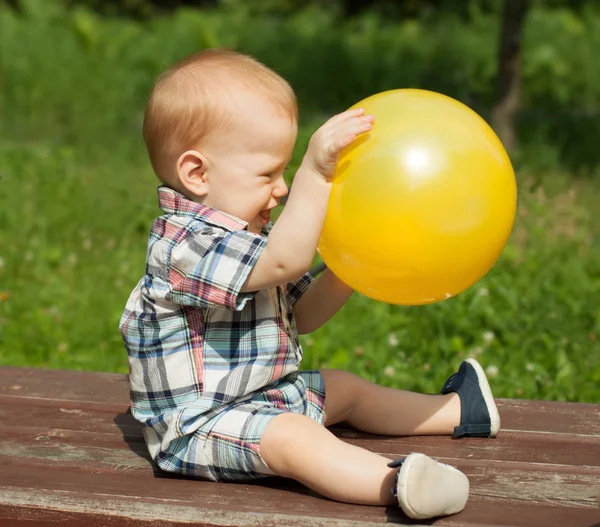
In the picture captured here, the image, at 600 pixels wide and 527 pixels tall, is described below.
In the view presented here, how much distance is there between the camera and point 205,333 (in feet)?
8.38

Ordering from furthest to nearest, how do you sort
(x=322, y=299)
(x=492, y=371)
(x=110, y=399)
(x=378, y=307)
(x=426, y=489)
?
(x=378, y=307) → (x=492, y=371) → (x=110, y=399) → (x=322, y=299) → (x=426, y=489)

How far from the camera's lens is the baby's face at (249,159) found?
2.49m

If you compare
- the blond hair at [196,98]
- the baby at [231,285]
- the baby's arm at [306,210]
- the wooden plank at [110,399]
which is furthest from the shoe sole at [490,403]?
the blond hair at [196,98]

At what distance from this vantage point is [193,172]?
254cm

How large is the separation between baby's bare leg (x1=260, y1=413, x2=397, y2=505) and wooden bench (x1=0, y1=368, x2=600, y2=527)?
0.04 metres

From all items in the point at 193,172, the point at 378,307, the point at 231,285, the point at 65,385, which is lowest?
the point at 378,307

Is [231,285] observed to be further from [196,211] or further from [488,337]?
[488,337]

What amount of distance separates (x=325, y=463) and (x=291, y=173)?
6.01ft

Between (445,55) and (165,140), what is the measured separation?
32.9 ft

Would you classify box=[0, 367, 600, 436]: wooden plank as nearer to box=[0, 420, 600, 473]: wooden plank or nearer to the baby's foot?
box=[0, 420, 600, 473]: wooden plank

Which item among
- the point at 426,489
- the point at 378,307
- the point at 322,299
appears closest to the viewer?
the point at 426,489

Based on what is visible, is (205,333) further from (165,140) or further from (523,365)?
(523,365)

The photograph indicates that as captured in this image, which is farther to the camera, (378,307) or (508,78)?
(508,78)

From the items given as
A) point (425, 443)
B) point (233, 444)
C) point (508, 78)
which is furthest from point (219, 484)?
point (508, 78)
